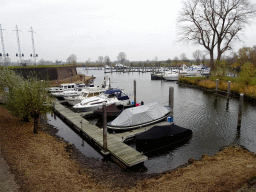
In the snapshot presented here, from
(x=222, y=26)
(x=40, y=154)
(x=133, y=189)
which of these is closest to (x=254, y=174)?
(x=133, y=189)

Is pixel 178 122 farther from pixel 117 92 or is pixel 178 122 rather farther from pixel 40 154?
pixel 40 154

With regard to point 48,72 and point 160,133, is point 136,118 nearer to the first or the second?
point 160,133

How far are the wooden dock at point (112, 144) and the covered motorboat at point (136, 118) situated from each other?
1362 millimetres

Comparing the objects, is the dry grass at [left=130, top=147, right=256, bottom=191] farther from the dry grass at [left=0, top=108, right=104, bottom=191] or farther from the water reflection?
the water reflection

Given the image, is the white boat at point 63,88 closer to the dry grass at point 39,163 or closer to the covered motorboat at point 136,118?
the dry grass at point 39,163

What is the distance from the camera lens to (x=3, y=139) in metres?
12.4

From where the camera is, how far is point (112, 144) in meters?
13.5

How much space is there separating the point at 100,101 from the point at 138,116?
341 inches

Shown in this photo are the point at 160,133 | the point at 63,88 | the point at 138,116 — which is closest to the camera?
the point at 160,133

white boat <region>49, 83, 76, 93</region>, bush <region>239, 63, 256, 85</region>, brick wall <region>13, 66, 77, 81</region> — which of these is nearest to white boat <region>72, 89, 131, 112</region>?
white boat <region>49, 83, 76, 93</region>

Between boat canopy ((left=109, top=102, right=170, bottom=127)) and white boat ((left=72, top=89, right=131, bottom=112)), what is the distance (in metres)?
7.00

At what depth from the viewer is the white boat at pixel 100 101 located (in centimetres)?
2321

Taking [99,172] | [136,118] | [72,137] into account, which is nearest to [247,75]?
[136,118]

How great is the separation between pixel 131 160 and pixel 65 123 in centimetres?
1215
